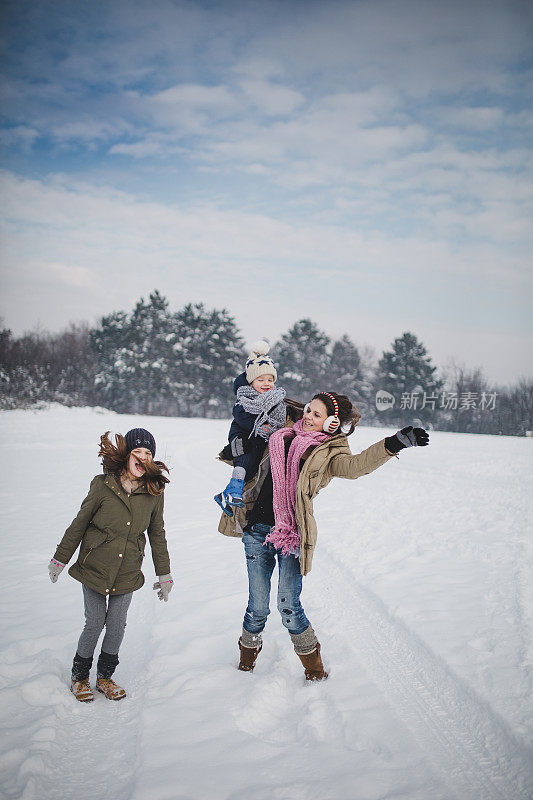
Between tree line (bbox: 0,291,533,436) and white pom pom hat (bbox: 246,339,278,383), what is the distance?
126 ft

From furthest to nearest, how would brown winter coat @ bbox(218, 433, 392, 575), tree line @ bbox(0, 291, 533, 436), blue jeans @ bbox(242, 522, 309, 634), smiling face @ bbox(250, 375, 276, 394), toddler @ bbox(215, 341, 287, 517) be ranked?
tree line @ bbox(0, 291, 533, 436) < smiling face @ bbox(250, 375, 276, 394) < toddler @ bbox(215, 341, 287, 517) < blue jeans @ bbox(242, 522, 309, 634) < brown winter coat @ bbox(218, 433, 392, 575)

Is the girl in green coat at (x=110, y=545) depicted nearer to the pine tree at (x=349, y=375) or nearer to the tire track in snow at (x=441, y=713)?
the tire track in snow at (x=441, y=713)

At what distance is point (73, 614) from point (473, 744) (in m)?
3.34

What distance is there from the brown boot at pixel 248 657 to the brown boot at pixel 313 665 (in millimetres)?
328

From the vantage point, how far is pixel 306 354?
4891 cm

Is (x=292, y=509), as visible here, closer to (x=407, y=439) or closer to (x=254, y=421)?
(x=254, y=421)

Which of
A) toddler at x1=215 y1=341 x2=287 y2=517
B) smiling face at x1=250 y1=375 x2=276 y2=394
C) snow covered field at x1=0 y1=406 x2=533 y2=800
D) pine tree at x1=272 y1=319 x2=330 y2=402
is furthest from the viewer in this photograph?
pine tree at x1=272 y1=319 x2=330 y2=402

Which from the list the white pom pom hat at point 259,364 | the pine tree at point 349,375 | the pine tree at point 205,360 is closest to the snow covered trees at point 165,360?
the pine tree at point 205,360

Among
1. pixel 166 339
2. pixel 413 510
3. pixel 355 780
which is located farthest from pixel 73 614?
pixel 166 339

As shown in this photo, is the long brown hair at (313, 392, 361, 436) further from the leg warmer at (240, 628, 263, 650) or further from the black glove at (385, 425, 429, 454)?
the leg warmer at (240, 628, 263, 650)

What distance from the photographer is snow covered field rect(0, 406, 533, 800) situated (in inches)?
97.3

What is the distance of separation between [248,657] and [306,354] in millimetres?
46206

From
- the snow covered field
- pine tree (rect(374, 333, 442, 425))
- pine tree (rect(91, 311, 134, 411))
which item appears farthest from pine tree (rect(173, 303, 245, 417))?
the snow covered field

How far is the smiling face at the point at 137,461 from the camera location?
10.2ft
